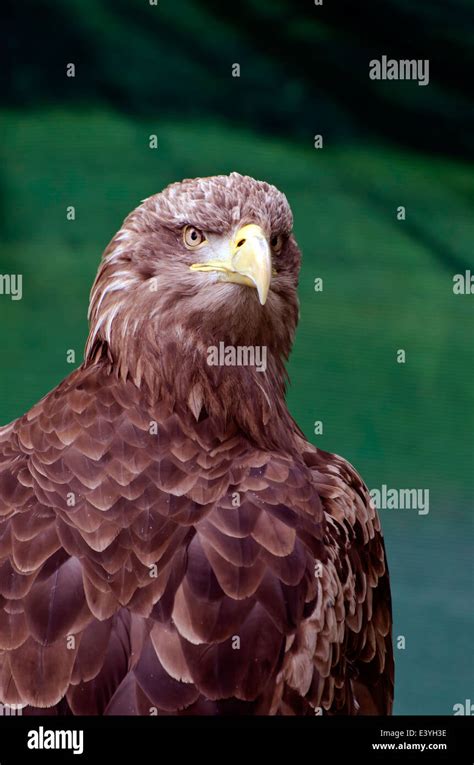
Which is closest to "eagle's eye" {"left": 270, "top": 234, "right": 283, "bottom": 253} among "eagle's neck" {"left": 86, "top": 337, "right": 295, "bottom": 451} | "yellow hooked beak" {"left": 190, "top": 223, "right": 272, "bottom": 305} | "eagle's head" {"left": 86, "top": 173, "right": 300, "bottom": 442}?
"eagle's head" {"left": 86, "top": 173, "right": 300, "bottom": 442}

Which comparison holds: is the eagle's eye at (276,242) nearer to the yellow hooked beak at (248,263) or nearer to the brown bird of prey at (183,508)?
the brown bird of prey at (183,508)

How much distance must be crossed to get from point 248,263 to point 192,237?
0.15 metres

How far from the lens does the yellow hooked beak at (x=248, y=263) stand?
1964 millimetres

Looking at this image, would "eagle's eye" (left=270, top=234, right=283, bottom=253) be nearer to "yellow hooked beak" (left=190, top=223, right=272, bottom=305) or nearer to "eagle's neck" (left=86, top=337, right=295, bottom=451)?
"yellow hooked beak" (left=190, top=223, right=272, bottom=305)

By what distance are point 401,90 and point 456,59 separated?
0.58ft

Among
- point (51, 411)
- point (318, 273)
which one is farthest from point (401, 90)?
point (51, 411)

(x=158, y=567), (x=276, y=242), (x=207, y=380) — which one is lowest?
(x=158, y=567)

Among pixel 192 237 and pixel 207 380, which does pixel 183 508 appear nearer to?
pixel 207 380

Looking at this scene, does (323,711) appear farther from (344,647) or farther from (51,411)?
(51,411)

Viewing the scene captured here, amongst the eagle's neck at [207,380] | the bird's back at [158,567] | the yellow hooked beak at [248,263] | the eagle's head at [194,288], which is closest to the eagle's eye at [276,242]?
the eagle's head at [194,288]

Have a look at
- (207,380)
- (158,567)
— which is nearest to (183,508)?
(158,567)

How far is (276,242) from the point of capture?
7.02 ft

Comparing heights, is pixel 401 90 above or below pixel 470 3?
below

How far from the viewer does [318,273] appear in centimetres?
296
